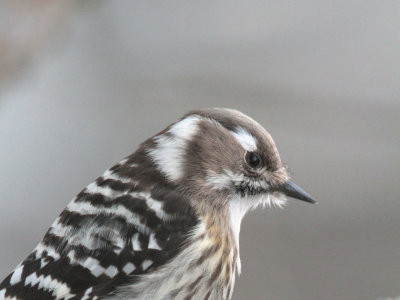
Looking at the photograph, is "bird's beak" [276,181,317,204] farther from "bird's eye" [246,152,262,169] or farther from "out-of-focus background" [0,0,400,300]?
"out-of-focus background" [0,0,400,300]

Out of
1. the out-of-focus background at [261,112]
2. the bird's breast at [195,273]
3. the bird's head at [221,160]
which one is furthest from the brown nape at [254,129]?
the out-of-focus background at [261,112]

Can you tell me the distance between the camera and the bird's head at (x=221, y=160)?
3.47 meters

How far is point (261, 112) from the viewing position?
561 cm

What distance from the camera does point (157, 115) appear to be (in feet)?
20.5

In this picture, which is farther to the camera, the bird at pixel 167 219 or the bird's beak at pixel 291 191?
the bird's beak at pixel 291 191

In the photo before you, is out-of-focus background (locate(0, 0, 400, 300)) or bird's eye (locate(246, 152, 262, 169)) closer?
bird's eye (locate(246, 152, 262, 169))

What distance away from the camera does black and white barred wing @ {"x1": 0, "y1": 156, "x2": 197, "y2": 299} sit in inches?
128

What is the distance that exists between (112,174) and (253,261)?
8.29 ft

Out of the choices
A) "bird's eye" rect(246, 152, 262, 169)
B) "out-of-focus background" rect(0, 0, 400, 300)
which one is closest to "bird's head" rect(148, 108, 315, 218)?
"bird's eye" rect(246, 152, 262, 169)

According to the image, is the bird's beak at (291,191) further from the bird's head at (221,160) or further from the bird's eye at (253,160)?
the bird's eye at (253,160)

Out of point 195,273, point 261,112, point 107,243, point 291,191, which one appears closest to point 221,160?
A: point 291,191

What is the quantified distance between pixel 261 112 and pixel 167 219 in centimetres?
242

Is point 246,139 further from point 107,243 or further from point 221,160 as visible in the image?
point 107,243

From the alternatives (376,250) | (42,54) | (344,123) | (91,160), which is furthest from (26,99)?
(376,250)
